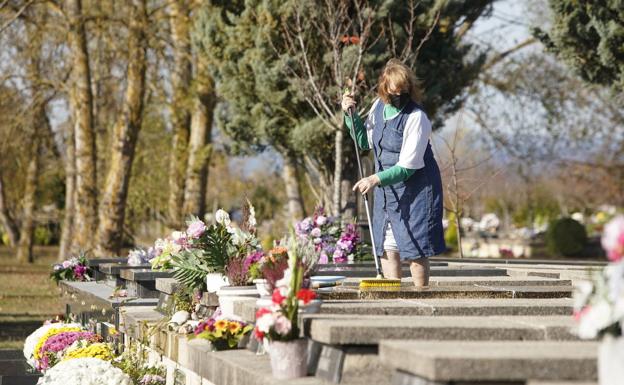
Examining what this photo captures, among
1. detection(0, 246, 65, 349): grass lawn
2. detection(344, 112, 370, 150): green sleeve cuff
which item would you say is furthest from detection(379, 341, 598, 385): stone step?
detection(0, 246, 65, 349): grass lawn

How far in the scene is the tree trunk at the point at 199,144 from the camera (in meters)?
23.0

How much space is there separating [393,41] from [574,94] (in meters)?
14.0

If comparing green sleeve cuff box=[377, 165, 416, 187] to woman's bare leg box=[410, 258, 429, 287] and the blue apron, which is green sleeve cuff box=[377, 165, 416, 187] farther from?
woman's bare leg box=[410, 258, 429, 287]

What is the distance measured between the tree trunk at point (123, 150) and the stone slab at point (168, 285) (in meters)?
13.0

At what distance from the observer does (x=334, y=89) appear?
17.3 meters

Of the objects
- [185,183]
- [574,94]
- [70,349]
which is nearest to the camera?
[70,349]

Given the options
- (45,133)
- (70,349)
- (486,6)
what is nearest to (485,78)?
(486,6)

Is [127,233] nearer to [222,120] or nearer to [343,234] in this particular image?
[222,120]

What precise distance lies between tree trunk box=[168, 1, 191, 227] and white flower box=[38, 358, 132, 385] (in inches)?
597

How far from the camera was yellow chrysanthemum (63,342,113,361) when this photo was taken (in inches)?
356

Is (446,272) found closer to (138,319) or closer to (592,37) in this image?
(138,319)

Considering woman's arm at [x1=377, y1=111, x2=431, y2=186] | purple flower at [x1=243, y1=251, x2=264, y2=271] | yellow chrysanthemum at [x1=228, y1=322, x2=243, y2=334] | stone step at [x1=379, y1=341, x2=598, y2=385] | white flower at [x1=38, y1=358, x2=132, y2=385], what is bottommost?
white flower at [x1=38, y1=358, x2=132, y2=385]

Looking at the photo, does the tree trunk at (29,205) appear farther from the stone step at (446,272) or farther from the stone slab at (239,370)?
the stone slab at (239,370)

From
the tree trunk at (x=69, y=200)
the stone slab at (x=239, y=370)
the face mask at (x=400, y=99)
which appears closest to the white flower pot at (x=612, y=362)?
the stone slab at (x=239, y=370)
